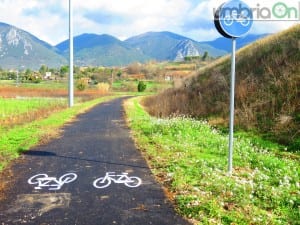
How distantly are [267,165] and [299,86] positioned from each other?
8061mm

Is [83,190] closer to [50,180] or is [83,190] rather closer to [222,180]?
[50,180]

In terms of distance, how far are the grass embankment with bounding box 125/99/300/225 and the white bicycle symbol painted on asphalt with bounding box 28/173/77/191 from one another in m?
1.71

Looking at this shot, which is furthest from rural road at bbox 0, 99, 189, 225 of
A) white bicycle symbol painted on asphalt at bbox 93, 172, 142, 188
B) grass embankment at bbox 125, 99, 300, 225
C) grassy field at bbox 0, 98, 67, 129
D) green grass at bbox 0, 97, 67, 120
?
green grass at bbox 0, 97, 67, 120

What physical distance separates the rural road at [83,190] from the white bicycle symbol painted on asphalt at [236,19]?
10.8 feet

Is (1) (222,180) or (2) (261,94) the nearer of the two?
(1) (222,180)

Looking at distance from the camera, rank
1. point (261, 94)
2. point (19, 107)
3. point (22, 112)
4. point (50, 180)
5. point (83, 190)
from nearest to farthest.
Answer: point (83, 190)
point (50, 180)
point (261, 94)
point (22, 112)
point (19, 107)

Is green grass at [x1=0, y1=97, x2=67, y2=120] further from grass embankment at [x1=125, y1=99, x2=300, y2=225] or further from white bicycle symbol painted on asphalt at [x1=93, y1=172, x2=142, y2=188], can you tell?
white bicycle symbol painted on asphalt at [x1=93, y1=172, x2=142, y2=188]

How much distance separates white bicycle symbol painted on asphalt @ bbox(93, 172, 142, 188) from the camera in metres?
7.40

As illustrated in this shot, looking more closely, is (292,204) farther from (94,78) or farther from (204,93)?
(94,78)

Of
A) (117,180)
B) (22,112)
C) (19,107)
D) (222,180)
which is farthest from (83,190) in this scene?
(19,107)

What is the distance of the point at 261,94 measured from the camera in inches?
694

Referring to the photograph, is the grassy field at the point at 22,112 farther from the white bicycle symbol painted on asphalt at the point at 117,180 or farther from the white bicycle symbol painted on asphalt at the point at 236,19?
the white bicycle symbol painted on asphalt at the point at 236,19

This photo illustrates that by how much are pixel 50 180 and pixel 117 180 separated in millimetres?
1242

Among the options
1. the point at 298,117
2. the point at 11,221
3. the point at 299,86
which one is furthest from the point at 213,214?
the point at 299,86
